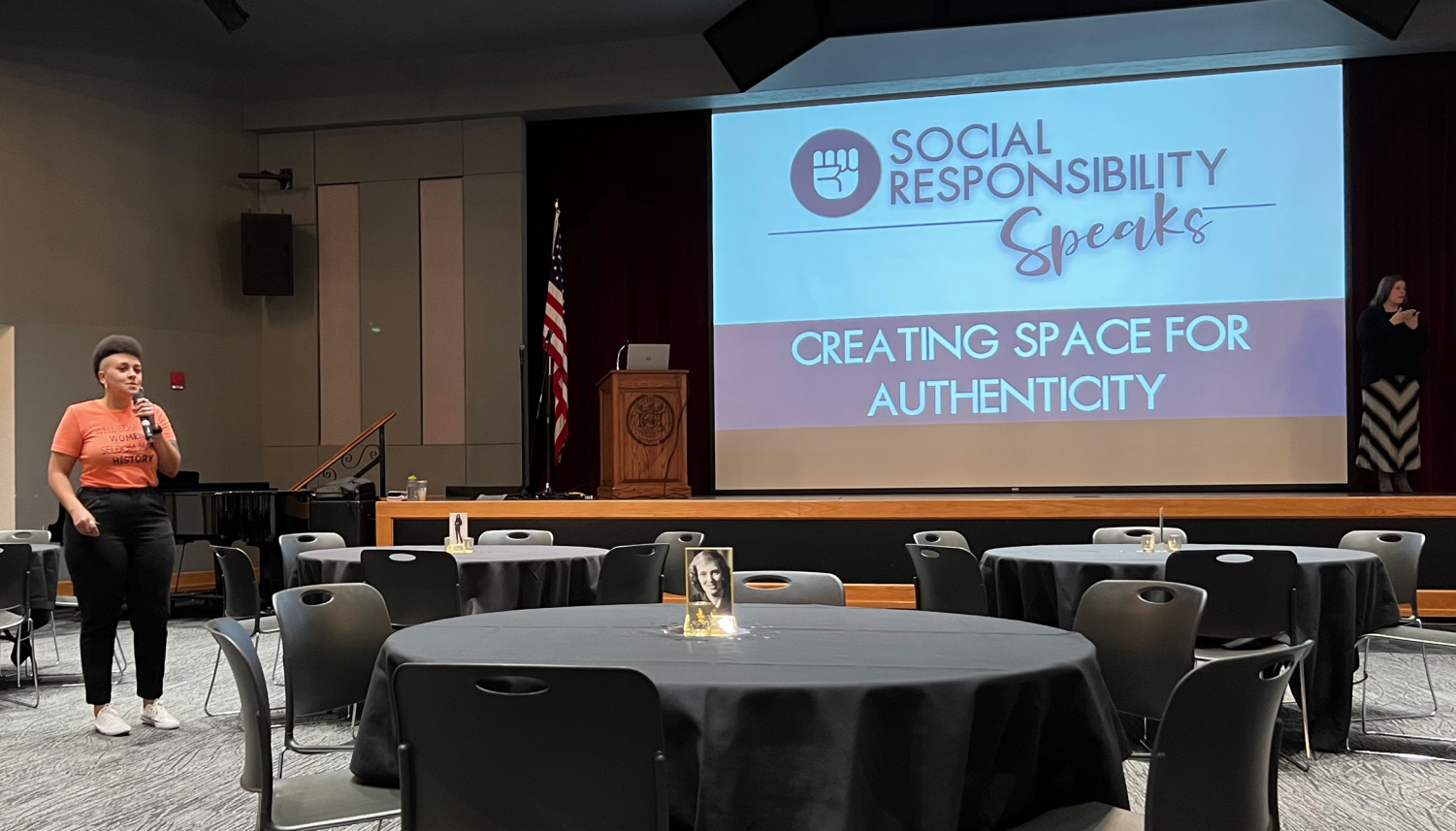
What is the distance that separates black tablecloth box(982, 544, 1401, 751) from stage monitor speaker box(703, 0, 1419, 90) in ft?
17.5

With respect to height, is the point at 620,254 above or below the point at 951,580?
above

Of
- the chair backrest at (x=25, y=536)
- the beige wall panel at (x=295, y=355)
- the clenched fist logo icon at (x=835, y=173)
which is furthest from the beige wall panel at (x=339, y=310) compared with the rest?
the clenched fist logo icon at (x=835, y=173)

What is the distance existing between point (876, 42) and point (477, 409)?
15.0 feet

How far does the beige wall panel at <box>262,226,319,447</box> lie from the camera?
396 inches

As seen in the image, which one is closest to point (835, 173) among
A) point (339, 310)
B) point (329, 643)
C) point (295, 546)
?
point (339, 310)

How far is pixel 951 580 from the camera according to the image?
13.7 feet

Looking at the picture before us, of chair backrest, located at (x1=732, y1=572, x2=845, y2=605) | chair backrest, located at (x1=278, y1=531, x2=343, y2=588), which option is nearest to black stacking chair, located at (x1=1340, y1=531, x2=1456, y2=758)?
chair backrest, located at (x1=732, y1=572, x2=845, y2=605)

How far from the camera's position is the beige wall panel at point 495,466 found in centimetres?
968

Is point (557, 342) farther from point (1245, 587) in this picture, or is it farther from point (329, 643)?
point (329, 643)

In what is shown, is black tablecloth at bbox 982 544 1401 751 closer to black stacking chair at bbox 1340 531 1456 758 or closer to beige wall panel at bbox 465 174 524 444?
black stacking chair at bbox 1340 531 1456 758

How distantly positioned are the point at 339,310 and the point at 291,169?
1.37 metres

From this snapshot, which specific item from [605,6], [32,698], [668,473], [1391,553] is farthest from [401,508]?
[1391,553]

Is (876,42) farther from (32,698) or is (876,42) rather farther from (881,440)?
(32,698)

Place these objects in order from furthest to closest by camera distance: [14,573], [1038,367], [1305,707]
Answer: [1038,367] < [14,573] < [1305,707]
